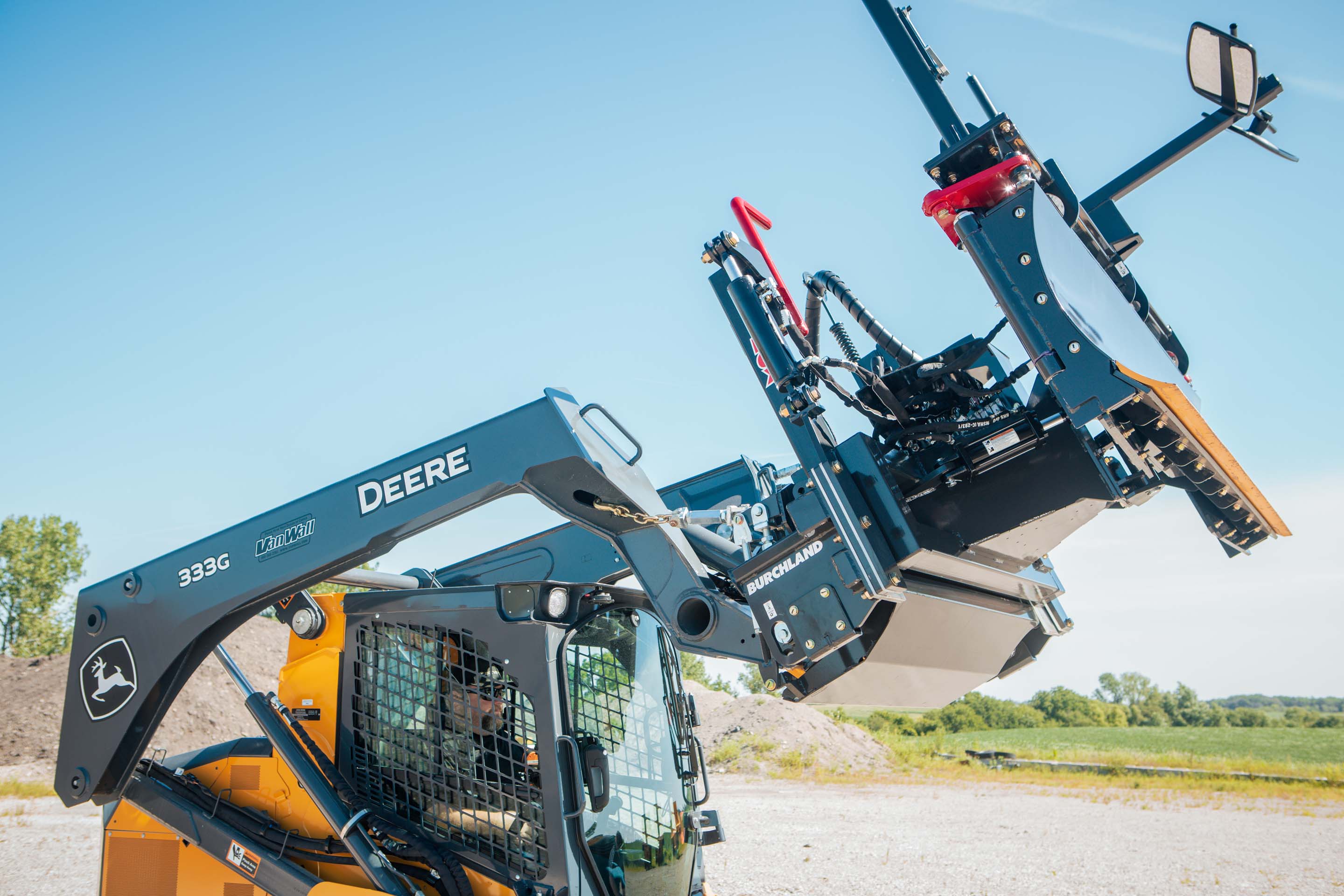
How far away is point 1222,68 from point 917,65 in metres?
1.21

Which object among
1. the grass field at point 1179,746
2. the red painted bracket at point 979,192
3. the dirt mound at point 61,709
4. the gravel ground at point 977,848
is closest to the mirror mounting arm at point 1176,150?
the red painted bracket at point 979,192

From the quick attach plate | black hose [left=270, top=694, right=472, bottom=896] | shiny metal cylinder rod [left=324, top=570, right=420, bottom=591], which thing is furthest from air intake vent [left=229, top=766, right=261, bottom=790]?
the quick attach plate

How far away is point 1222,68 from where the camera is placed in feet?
11.1

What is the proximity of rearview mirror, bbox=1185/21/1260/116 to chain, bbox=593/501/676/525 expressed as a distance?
2.83m

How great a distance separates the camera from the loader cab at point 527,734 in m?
3.03

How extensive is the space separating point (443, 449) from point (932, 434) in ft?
7.02

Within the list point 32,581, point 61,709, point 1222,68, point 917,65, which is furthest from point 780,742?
point 32,581

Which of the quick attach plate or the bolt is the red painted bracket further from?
the bolt

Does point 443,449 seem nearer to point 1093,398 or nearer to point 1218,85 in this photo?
point 1093,398

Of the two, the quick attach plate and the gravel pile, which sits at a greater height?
the gravel pile

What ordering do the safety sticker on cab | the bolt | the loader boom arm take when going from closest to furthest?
the safety sticker on cab, the loader boom arm, the bolt

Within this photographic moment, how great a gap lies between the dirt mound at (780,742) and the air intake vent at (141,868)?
17643 millimetres

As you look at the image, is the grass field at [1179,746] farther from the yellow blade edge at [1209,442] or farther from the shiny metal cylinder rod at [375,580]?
the shiny metal cylinder rod at [375,580]

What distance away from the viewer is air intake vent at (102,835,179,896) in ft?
12.0
